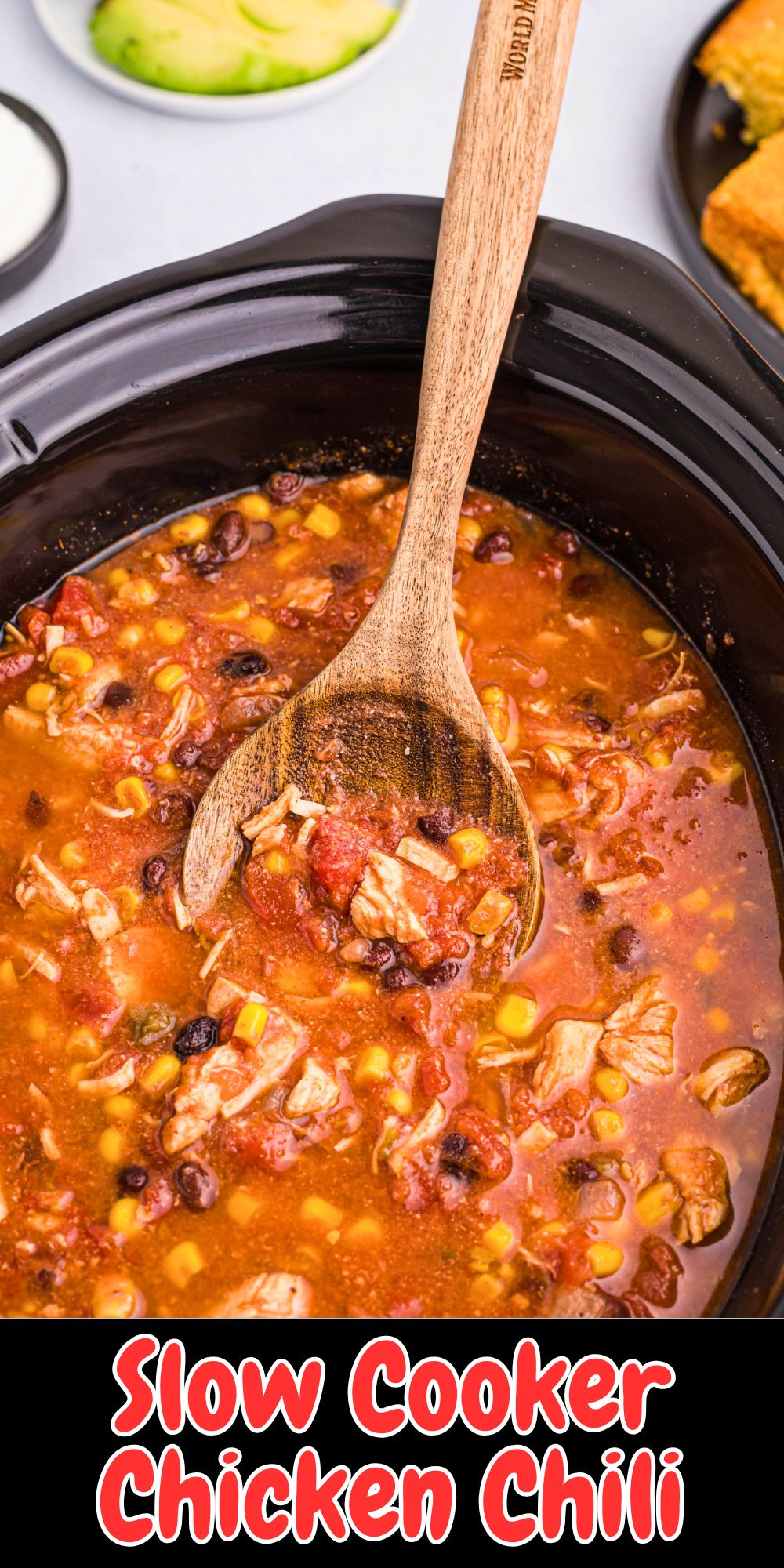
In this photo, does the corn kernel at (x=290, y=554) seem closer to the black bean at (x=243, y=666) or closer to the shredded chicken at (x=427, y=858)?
the black bean at (x=243, y=666)

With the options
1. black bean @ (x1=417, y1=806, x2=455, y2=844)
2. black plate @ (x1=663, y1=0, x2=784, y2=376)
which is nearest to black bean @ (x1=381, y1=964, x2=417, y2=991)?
black bean @ (x1=417, y1=806, x2=455, y2=844)

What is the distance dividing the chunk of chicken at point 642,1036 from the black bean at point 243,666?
150 cm

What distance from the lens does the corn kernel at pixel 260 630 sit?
13.3ft

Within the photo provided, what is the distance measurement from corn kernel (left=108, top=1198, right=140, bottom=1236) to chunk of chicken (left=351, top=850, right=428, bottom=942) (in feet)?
3.09

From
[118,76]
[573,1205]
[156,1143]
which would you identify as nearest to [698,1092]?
[573,1205]

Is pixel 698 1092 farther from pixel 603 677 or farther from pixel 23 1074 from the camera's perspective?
pixel 23 1074

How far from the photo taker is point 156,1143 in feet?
11.1

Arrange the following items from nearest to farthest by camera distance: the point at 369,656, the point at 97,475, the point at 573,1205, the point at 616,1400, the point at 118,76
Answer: the point at 616,1400 < the point at 573,1205 < the point at 369,656 < the point at 97,475 < the point at 118,76

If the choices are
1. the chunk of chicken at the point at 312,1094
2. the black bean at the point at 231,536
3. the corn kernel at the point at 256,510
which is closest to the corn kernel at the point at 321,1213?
the chunk of chicken at the point at 312,1094

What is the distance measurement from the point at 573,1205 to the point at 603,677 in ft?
5.25

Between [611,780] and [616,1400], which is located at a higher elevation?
[611,780]

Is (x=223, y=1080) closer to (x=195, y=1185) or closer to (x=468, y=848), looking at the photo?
(x=195, y=1185)

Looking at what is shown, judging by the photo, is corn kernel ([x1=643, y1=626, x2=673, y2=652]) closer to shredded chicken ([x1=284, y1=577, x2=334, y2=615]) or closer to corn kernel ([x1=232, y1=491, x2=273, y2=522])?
shredded chicken ([x1=284, y1=577, x2=334, y2=615])

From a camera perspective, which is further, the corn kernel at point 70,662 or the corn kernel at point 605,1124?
the corn kernel at point 70,662
